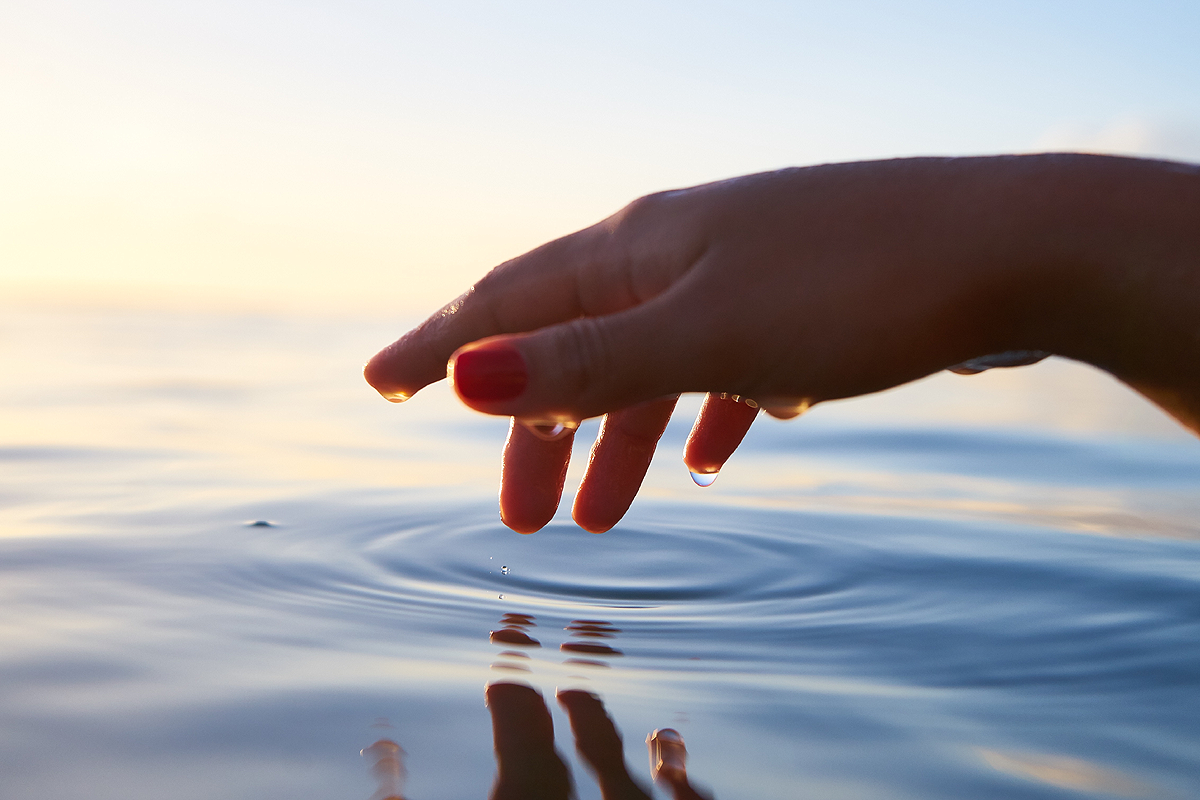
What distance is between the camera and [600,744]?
3.08ft

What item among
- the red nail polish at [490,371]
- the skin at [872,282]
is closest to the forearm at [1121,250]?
the skin at [872,282]

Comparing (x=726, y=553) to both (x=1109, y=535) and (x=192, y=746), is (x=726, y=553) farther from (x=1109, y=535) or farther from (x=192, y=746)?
(x=192, y=746)

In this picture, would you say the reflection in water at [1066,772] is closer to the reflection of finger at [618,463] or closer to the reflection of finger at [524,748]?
the reflection of finger at [524,748]

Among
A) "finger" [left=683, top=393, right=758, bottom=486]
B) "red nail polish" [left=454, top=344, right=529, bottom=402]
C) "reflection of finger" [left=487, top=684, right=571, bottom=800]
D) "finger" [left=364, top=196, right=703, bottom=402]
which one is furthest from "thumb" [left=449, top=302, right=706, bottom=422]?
"finger" [left=683, top=393, right=758, bottom=486]

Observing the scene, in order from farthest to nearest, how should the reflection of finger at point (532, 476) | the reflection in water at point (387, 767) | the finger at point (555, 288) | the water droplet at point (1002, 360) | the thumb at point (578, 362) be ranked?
the reflection of finger at point (532, 476), the water droplet at point (1002, 360), the finger at point (555, 288), the thumb at point (578, 362), the reflection in water at point (387, 767)

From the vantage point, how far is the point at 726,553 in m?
1.89

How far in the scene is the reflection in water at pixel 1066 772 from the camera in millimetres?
871

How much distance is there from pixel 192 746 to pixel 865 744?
68 cm

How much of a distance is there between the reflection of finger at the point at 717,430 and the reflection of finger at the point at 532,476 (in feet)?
0.83

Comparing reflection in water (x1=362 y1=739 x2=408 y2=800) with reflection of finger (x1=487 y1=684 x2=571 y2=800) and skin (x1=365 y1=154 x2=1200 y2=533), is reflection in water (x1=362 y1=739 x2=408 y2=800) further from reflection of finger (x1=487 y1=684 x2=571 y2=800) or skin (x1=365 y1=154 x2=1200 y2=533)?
skin (x1=365 y1=154 x2=1200 y2=533)

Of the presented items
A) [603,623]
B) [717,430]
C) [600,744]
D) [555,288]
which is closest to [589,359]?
[555,288]

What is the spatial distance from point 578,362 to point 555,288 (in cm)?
23

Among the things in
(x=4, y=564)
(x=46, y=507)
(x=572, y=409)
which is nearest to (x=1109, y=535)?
(x=572, y=409)

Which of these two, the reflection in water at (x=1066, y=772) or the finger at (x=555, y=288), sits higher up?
the finger at (x=555, y=288)
